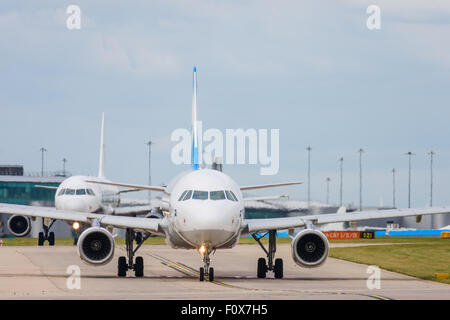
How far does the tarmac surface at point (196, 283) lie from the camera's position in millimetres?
25161

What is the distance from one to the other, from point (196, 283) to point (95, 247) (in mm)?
4145

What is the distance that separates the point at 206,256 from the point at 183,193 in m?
2.31

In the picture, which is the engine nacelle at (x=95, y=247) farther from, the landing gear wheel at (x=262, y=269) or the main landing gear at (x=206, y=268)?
the landing gear wheel at (x=262, y=269)

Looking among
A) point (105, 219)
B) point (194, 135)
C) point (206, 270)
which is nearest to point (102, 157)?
point (194, 135)

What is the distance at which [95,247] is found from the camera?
104ft

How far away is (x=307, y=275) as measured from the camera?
35.9 metres

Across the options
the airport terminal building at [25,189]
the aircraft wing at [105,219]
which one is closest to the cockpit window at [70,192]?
the aircraft wing at [105,219]

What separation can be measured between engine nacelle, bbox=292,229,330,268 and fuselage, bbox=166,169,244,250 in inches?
95.5

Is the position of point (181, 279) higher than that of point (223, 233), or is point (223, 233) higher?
point (223, 233)

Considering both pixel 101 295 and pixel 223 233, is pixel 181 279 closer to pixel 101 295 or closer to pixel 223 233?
pixel 223 233

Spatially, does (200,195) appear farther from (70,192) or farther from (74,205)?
(70,192)

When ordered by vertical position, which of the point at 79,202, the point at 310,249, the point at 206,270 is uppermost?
the point at 79,202
